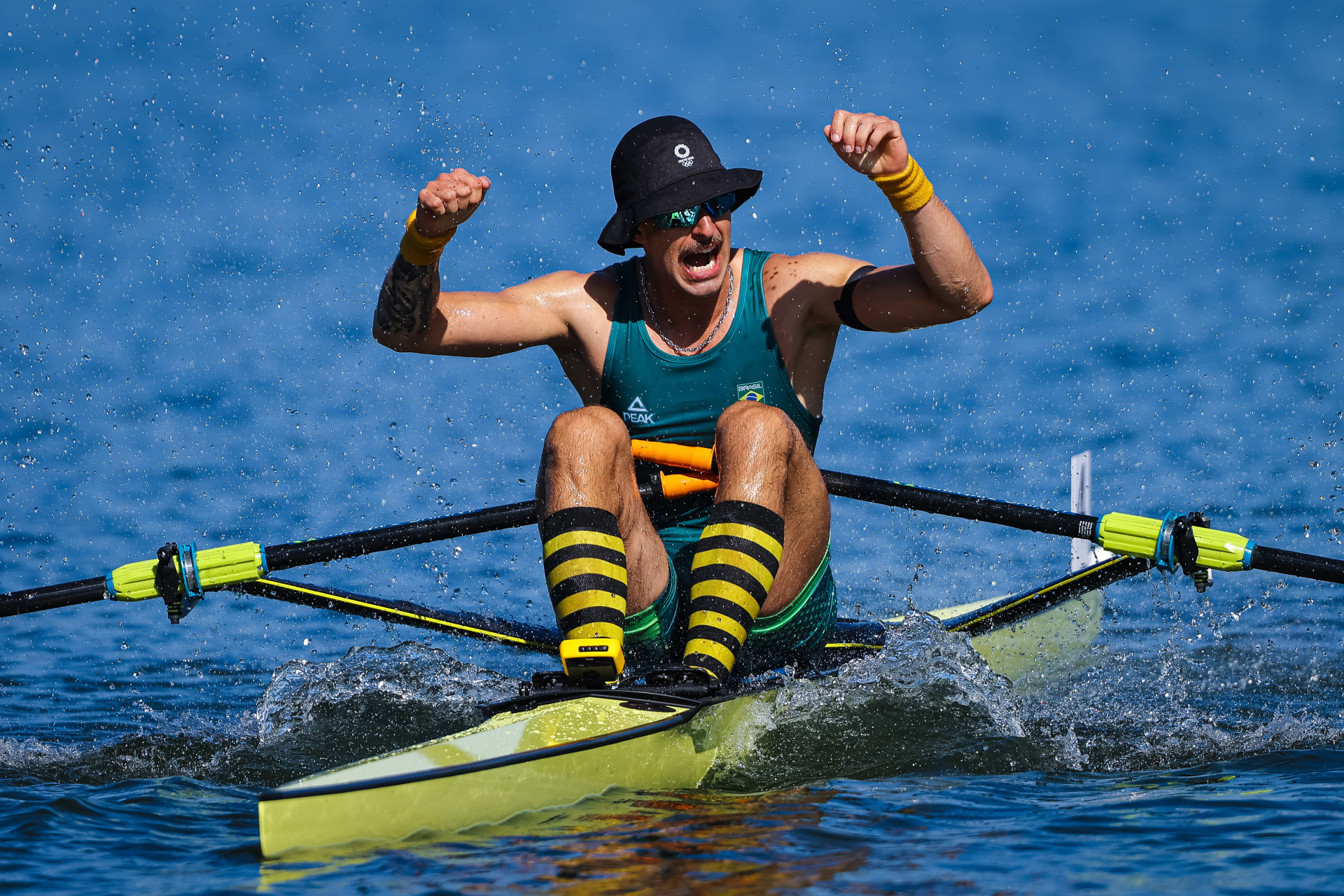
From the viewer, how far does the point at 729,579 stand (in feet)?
9.64

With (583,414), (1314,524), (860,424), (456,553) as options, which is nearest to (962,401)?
(860,424)

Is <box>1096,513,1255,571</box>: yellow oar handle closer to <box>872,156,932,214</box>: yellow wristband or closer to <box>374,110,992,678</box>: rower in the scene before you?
<box>374,110,992,678</box>: rower

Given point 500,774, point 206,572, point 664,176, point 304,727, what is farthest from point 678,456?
point 206,572

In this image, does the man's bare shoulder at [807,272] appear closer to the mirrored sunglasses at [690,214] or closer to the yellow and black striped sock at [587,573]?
the mirrored sunglasses at [690,214]

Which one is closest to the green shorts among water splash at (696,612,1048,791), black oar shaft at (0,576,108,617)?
water splash at (696,612,1048,791)

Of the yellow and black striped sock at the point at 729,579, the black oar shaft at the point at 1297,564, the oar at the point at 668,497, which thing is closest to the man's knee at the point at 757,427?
the yellow and black striped sock at the point at 729,579

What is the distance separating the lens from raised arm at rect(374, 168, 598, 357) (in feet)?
10.4

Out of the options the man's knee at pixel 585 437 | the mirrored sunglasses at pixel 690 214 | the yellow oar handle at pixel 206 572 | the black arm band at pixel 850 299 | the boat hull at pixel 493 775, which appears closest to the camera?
the boat hull at pixel 493 775

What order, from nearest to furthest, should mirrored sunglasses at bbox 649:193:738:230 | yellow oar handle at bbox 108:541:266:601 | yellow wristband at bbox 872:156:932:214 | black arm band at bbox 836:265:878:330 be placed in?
1. yellow wristband at bbox 872:156:932:214
2. mirrored sunglasses at bbox 649:193:738:230
3. black arm band at bbox 836:265:878:330
4. yellow oar handle at bbox 108:541:266:601

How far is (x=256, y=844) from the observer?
7.89 feet

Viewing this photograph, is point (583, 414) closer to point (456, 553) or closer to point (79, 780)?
point (79, 780)

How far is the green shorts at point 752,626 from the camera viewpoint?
318 centimetres

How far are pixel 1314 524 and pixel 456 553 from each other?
506 centimetres

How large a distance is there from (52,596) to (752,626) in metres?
2.00
